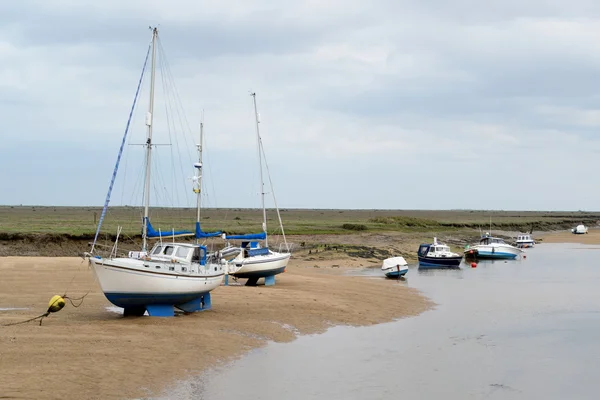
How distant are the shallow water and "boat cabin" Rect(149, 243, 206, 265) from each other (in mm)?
5414

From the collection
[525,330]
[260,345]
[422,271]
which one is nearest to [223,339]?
[260,345]

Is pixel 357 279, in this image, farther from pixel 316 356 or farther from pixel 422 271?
pixel 316 356

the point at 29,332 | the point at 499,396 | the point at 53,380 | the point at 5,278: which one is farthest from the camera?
the point at 5,278

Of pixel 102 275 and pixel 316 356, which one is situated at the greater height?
pixel 102 275

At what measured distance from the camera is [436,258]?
58.1 m

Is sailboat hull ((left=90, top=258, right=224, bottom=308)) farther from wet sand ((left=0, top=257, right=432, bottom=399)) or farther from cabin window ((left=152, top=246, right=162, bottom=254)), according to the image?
cabin window ((left=152, top=246, right=162, bottom=254))

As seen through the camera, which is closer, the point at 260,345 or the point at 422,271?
the point at 260,345

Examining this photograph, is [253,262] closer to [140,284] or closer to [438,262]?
[140,284]

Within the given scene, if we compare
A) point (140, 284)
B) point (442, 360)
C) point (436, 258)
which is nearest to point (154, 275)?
point (140, 284)

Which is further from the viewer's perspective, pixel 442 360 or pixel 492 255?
pixel 492 255

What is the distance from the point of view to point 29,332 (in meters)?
20.4

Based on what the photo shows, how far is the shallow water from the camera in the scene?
1803cm

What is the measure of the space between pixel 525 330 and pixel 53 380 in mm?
18945

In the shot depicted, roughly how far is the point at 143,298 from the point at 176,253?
2670mm
